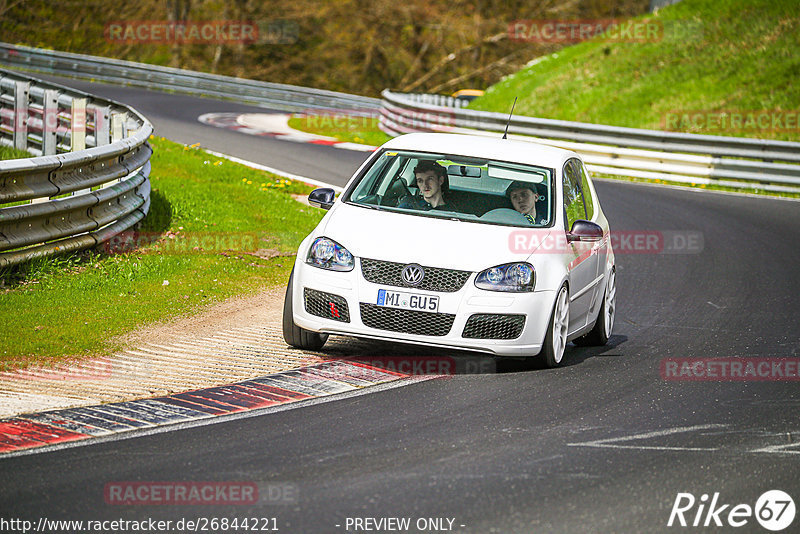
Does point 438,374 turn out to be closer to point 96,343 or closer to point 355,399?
point 355,399

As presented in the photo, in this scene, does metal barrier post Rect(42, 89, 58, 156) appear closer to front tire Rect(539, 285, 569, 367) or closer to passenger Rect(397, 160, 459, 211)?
passenger Rect(397, 160, 459, 211)

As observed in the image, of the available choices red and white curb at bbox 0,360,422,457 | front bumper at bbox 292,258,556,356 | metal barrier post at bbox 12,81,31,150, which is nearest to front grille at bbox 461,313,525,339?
front bumper at bbox 292,258,556,356

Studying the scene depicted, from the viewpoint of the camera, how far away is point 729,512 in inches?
217

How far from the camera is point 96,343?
27.7 feet

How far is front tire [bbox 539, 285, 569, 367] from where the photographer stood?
27.4ft

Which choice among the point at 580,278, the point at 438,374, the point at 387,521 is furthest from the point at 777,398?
the point at 387,521

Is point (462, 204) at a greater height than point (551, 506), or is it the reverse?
point (462, 204)

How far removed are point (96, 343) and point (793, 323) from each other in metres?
6.56

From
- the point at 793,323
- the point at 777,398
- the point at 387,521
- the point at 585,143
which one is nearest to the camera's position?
the point at 387,521

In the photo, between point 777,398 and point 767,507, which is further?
point 777,398

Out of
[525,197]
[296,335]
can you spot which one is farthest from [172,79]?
[296,335]

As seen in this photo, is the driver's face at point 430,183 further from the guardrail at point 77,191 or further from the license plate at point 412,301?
the guardrail at point 77,191

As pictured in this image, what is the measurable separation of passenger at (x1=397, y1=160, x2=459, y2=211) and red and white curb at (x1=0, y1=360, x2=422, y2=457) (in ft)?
5.16

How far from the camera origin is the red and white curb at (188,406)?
244 inches
